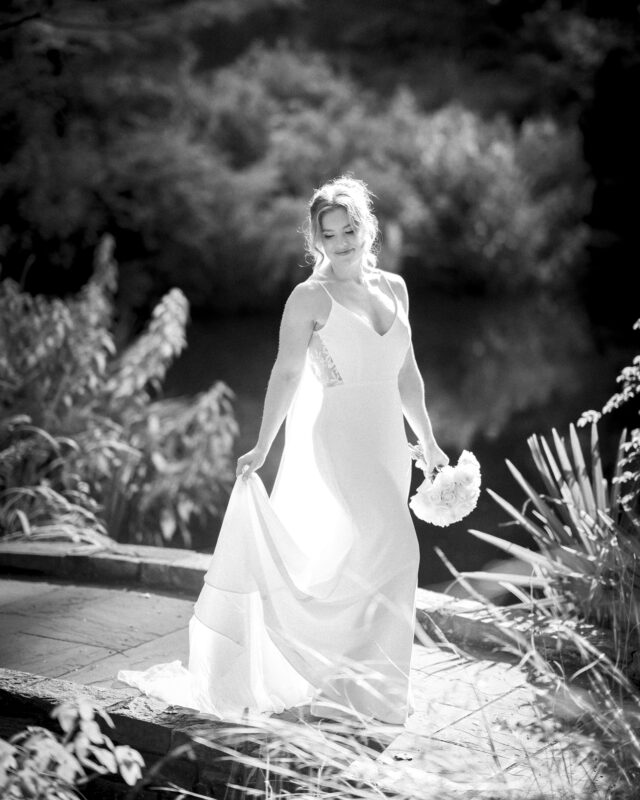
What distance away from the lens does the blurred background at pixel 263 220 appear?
275 inches

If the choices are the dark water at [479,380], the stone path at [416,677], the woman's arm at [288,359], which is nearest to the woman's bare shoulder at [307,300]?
the woman's arm at [288,359]

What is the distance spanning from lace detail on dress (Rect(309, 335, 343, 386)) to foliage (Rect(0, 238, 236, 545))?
9.49 feet

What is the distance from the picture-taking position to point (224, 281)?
82.7 feet

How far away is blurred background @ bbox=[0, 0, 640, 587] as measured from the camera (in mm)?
6996

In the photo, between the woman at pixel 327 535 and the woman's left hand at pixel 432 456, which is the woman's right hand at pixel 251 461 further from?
the woman's left hand at pixel 432 456

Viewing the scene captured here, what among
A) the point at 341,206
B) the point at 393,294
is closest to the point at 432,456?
the point at 393,294

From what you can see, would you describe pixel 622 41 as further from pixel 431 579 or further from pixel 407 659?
pixel 407 659

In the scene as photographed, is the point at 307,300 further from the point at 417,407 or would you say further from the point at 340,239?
the point at 417,407

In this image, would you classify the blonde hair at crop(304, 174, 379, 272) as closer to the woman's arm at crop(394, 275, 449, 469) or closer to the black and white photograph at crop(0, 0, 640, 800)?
the black and white photograph at crop(0, 0, 640, 800)

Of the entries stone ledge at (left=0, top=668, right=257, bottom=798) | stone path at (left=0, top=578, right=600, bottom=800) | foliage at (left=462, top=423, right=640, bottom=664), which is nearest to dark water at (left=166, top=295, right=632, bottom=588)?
foliage at (left=462, top=423, right=640, bottom=664)

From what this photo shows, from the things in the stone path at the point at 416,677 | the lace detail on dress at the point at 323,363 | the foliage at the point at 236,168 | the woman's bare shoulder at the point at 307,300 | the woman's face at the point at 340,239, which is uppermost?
the foliage at the point at 236,168

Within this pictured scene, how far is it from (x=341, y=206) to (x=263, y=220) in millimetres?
22449

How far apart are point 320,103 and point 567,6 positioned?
7.73 m

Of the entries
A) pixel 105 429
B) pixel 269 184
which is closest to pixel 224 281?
pixel 269 184
